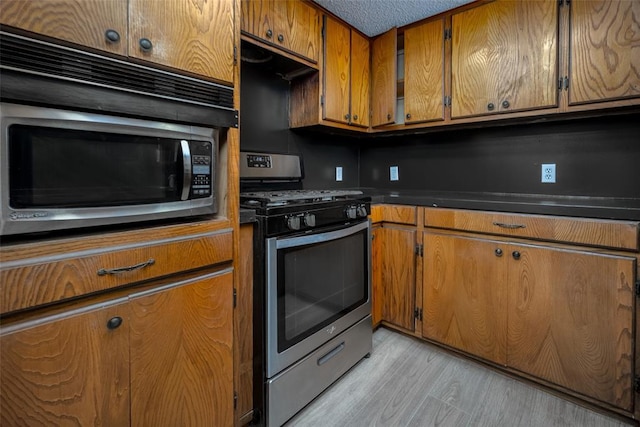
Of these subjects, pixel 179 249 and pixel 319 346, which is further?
pixel 319 346

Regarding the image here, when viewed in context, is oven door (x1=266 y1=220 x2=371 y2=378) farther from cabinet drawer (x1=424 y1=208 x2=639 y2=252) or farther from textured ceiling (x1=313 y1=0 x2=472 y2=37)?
textured ceiling (x1=313 y1=0 x2=472 y2=37)

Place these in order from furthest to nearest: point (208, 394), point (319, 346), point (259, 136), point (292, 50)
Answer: point (259, 136) → point (292, 50) → point (319, 346) → point (208, 394)

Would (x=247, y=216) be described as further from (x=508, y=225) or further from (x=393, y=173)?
(x=393, y=173)

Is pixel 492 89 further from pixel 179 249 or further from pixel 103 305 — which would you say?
pixel 103 305

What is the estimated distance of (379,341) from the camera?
7.08 feet

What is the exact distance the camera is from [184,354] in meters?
1.08

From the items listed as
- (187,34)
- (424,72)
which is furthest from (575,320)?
(187,34)

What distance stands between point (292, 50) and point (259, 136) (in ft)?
1.73

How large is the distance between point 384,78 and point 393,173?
2.44 ft

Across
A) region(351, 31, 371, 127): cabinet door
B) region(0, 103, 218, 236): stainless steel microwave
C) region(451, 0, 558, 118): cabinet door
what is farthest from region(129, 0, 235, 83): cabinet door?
region(451, 0, 558, 118): cabinet door

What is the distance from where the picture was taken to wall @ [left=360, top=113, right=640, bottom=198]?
5.82ft

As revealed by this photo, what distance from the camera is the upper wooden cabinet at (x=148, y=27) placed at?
767mm

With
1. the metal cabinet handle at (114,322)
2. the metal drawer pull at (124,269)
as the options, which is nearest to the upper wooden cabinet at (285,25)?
the metal drawer pull at (124,269)

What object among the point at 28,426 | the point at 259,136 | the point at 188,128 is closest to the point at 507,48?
the point at 259,136
